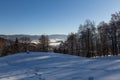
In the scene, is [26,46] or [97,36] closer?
[97,36]

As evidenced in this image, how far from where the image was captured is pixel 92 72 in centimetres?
1040

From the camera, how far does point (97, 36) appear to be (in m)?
56.9

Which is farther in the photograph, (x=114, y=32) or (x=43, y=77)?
(x=114, y=32)

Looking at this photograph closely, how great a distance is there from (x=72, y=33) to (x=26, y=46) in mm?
16847

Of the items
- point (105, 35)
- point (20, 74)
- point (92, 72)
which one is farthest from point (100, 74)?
point (105, 35)

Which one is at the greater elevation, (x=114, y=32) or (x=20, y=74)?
(x=114, y=32)

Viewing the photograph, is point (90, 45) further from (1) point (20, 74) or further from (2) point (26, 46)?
(1) point (20, 74)

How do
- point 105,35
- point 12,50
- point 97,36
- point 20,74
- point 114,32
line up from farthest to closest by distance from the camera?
1. point 12,50
2. point 97,36
3. point 105,35
4. point 114,32
5. point 20,74

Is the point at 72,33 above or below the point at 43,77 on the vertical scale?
above

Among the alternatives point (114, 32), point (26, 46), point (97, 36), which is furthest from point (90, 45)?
point (26, 46)

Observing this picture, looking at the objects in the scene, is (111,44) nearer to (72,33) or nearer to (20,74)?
(72,33)

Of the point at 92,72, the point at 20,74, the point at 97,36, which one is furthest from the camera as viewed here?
the point at 97,36

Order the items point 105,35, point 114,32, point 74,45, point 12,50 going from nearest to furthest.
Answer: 1. point 114,32
2. point 105,35
3. point 74,45
4. point 12,50

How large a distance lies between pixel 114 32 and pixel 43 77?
41.0 metres
